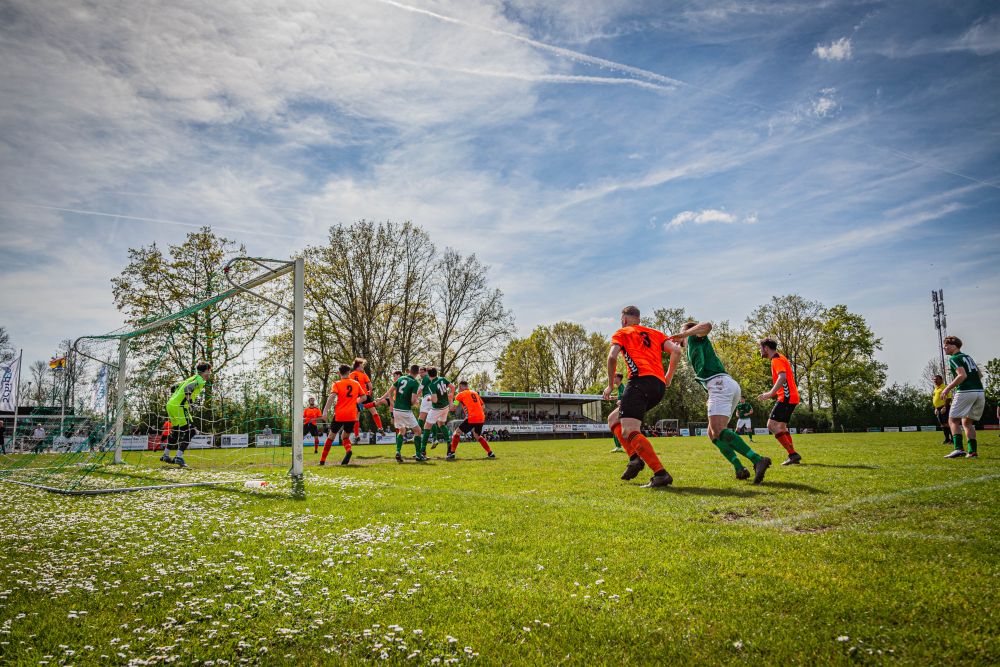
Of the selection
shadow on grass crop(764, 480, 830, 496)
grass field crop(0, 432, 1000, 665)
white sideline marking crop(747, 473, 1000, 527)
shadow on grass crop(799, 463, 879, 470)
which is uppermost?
grass field crop(0, 432, 1000, 665)

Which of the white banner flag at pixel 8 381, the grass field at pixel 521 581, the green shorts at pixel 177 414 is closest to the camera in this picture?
the grass field at pixel 521 581

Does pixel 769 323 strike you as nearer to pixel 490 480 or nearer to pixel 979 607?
pixel 490 480


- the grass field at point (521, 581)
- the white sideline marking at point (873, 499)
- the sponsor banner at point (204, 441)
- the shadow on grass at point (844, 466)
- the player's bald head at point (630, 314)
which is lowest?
the sponsor banner at point (204, 441)

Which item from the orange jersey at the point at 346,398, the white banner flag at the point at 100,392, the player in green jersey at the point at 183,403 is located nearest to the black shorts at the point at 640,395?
the orange jersey at the point at 346,398

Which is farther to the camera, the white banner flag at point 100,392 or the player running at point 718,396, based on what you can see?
the white banner flag at point 100,392

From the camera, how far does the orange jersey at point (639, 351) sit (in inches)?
305

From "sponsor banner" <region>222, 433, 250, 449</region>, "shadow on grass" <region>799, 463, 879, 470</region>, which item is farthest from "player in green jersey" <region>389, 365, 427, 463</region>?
"sponsor banner" <region>222, 433, 250, 449</region>

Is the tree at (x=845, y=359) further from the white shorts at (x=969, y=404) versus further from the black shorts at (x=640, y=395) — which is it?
the black shorts at (x=640, y=395)

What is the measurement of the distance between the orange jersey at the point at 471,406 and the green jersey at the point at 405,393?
1.90m

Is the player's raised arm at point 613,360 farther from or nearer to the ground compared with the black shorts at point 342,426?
farther from the ground

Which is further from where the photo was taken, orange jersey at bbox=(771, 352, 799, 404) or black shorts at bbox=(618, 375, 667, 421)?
orange jersey at bbox=(771, 352, 799, 404)

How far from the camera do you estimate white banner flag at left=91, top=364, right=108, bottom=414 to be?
13.8 metres

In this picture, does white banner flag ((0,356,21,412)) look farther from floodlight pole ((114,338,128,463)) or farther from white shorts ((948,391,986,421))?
white shorts ((948,391,986,421))

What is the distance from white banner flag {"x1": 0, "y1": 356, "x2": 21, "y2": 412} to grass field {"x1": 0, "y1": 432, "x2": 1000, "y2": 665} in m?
24.9
